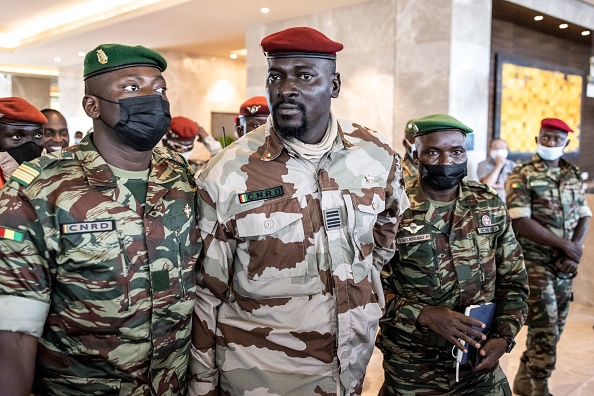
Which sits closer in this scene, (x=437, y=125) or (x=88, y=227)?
(x=88, y=227)

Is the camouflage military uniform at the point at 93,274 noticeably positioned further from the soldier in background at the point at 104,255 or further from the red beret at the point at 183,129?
the red beret at the point at 183,129

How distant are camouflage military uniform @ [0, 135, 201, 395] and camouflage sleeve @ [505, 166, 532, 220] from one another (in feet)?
9.11

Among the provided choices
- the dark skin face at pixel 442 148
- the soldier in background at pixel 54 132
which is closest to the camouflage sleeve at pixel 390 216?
the dark skin face at pixel 442 148

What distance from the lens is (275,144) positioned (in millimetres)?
1792

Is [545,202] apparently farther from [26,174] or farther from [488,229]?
[26,174]

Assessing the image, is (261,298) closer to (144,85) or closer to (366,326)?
(366,326)

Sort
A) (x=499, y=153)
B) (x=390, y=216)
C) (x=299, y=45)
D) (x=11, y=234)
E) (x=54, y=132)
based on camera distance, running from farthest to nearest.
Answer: (x=499, y=153), (x=54, y=132), (x=390, y=216), (x=299, y=45), (x=11, y=234)

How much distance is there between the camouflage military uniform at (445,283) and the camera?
2.18m

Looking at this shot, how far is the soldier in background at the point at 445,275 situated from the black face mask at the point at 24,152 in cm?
193

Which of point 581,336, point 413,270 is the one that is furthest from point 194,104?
point 413,270

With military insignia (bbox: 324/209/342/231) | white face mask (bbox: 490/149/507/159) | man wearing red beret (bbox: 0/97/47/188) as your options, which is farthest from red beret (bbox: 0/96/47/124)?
white face mask (bbox: 490/149/507/159)

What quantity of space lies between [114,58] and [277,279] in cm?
82

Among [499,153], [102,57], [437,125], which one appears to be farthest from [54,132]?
[499,153]

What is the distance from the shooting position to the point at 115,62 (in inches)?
61.9
